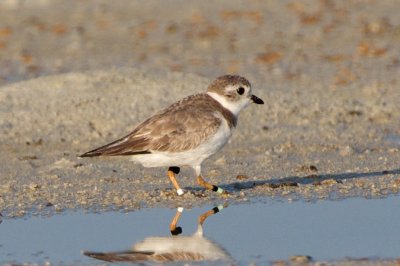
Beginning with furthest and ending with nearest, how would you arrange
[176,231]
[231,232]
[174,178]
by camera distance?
[174,178], [176,231], [231,232]

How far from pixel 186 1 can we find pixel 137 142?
40.4 ft

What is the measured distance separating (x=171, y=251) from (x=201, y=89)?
6130 millimetres

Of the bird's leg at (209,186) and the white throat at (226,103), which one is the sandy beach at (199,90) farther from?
the white throat at (226,103)

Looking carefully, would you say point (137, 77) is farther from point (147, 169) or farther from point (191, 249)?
point (191, 249)

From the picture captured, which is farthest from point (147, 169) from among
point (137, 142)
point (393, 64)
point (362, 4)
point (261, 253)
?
point (362, 4)

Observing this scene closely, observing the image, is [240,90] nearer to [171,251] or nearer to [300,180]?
[300,180]

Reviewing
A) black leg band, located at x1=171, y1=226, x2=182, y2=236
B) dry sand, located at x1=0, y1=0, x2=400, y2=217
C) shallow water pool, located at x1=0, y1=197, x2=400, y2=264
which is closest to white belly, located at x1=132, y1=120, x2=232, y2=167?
dry sand, located at x1=0, y1=0, x2=400, y2=217

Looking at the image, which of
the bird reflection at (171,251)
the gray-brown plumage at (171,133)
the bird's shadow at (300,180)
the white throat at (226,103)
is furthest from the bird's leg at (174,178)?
the bird reflection at (171,251)

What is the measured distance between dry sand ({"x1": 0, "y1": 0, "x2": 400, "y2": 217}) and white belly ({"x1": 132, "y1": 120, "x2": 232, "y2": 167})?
315 millimetres

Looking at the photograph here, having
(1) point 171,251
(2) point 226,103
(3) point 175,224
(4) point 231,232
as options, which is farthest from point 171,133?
(1) point 171,251

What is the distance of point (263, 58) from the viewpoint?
17312 mm

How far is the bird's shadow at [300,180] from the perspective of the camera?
32.8 feet

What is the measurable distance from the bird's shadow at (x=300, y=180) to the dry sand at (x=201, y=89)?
3 cm

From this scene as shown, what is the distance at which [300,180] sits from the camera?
10.3 meters
